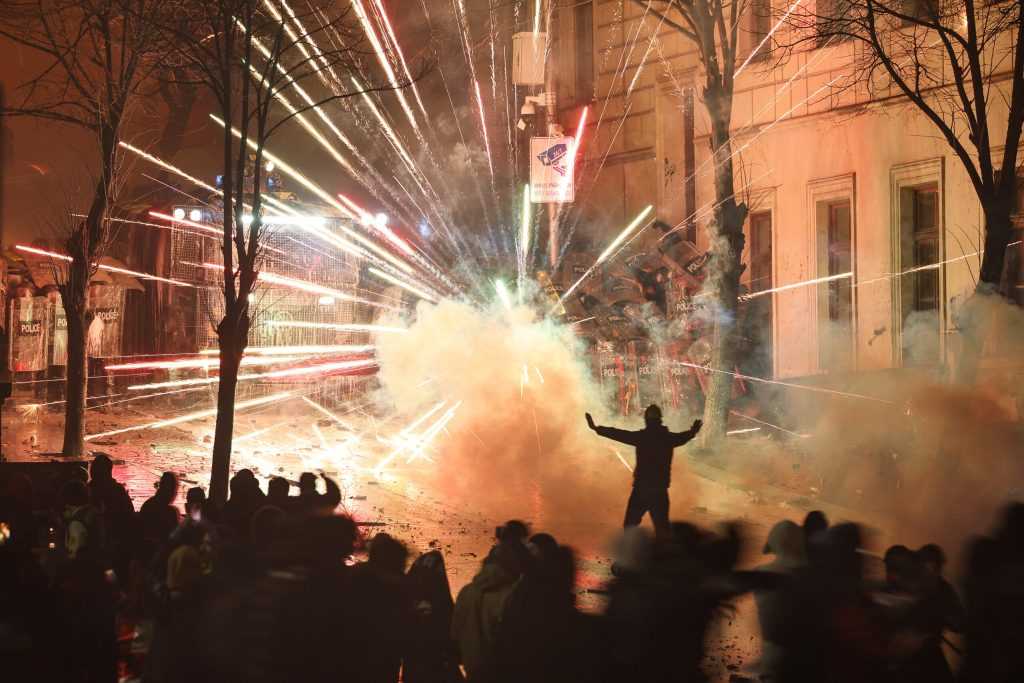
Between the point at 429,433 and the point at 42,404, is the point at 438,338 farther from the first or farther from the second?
the point at 42,404

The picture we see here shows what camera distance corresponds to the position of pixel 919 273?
18203 millimetres

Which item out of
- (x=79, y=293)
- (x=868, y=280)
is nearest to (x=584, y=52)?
(x=868, y=280)

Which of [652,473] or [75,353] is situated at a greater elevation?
[75,353]

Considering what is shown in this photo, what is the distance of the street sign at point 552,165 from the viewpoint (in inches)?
886

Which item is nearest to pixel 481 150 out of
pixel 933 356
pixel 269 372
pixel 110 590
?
pixel 269 372

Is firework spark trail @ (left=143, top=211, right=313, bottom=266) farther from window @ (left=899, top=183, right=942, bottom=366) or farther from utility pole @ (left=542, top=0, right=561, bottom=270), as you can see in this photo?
window @ (left=899, top=183, right=942, bottom=366)

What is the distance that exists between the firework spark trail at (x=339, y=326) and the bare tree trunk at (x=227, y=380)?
1109cm

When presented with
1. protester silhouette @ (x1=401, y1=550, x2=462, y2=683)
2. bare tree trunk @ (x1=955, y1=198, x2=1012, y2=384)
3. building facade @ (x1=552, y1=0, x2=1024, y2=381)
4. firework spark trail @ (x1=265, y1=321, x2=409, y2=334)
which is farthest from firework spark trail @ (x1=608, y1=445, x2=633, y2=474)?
protester silhouette @ (x1=401, y1=550, x2=462, y2=683)

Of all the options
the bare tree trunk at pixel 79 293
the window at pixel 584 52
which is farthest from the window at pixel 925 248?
the bare tree trunk at pixel 79 293

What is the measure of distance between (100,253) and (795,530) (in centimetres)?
1195

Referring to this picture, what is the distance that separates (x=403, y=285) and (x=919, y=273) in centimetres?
1174

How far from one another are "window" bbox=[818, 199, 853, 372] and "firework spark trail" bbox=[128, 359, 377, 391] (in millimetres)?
9438

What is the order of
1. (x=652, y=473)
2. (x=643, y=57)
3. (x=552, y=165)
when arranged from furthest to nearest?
1. (x=643, y=57)
2. (x=552, y=165)
3. (x=652, y=473)

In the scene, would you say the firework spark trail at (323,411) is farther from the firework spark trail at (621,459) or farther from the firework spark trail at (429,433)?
the firework spark trail at (621,459)
